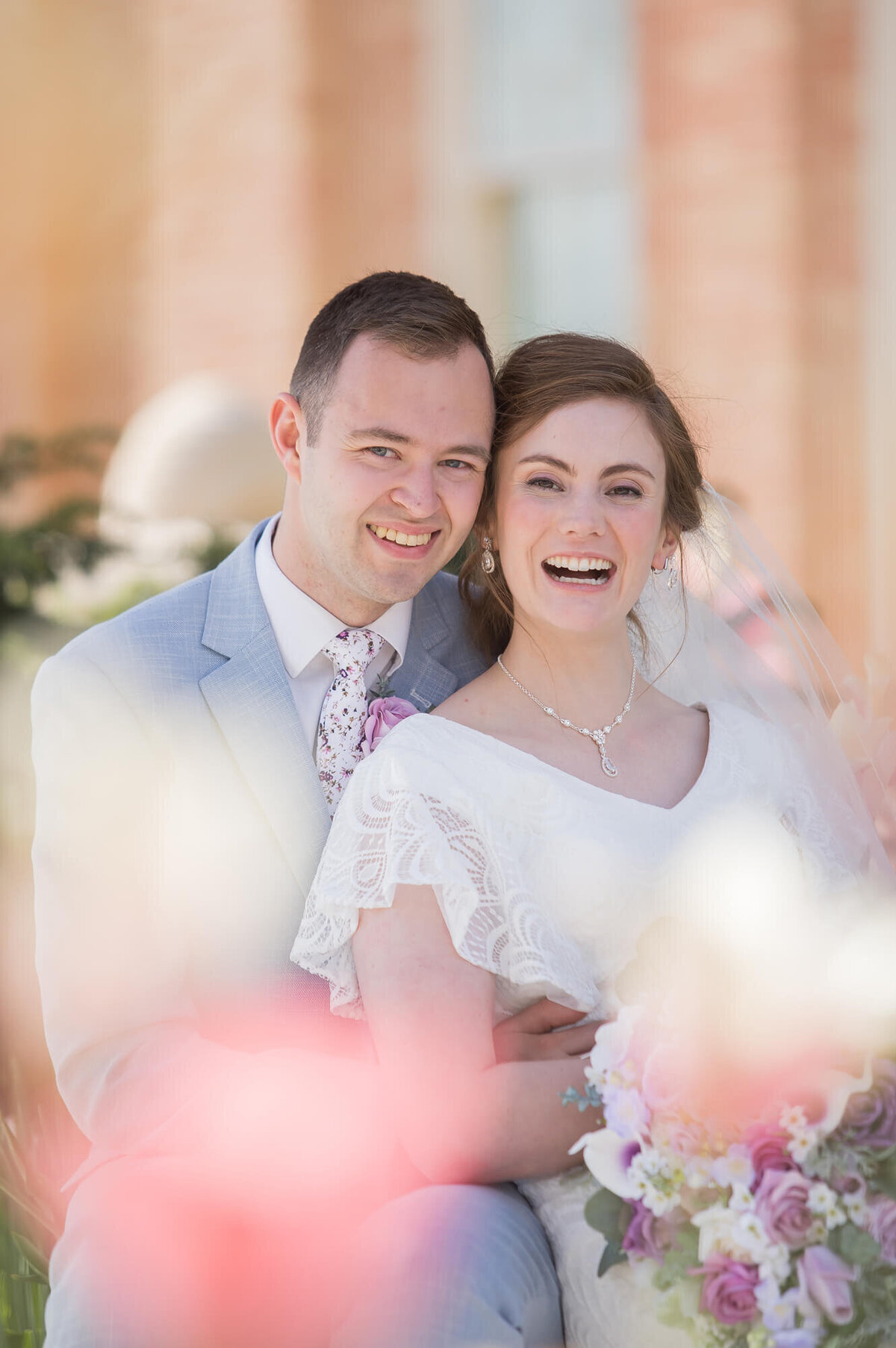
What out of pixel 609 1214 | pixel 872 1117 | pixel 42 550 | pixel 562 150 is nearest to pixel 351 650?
pixel 609 1214

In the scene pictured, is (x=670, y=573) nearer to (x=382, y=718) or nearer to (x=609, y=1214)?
(x=382, y=718)

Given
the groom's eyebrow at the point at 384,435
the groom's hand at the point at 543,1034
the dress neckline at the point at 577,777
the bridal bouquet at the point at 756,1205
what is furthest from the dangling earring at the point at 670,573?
the bridal bouquet at the point at 756,1205

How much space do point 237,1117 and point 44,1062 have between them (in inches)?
71.8

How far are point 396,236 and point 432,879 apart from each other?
5.14 m

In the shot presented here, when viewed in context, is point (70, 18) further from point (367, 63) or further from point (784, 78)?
point (784, 78)

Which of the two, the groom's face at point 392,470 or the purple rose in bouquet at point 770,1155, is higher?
the groom's face at point 392,470

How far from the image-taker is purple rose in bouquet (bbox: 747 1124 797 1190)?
1784mm

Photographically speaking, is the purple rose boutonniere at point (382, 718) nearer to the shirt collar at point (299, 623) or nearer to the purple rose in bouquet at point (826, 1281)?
the shirt collar at point (299, 623)

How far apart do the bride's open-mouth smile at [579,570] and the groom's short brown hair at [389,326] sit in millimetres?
395

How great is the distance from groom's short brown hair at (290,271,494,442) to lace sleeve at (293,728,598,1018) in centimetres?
72

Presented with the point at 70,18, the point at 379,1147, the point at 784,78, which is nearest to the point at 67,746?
the point at 379,1147

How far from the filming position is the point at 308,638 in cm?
271

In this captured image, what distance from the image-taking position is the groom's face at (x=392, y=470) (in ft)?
8.41

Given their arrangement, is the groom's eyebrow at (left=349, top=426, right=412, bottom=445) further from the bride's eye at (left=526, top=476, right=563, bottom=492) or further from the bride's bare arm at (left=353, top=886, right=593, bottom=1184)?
the bride's bare arm at (left=353, top=886, right=593, bottom=1184)
